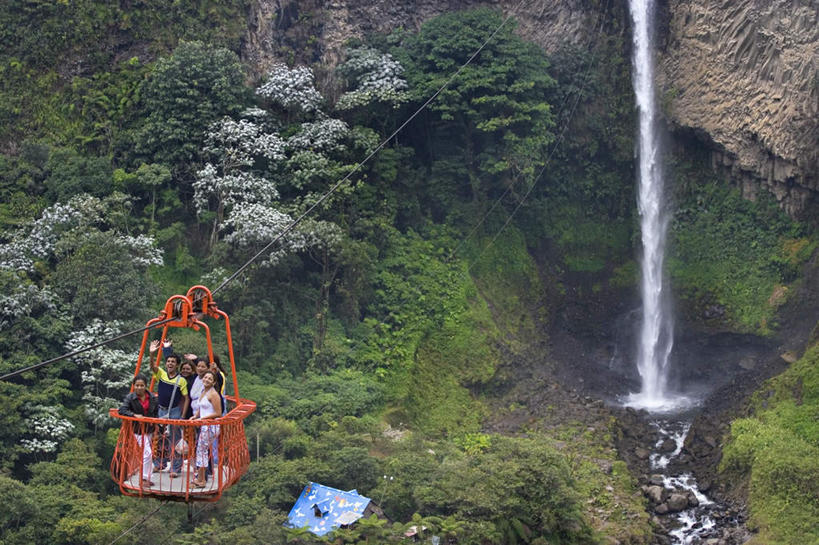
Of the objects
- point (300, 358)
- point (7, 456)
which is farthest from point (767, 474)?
point (7, 456)

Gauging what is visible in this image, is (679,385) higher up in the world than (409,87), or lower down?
lower down

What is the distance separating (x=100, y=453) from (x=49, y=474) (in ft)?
4.25

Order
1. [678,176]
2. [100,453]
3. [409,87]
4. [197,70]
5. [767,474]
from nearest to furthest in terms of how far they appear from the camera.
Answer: [100,453]
[767,474]
[197,70]
[409,87]
[678,176]

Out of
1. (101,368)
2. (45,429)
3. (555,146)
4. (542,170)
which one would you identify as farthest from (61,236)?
(555,146)

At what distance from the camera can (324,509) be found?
17.3m

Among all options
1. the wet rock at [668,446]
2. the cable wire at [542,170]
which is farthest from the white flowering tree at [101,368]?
the wet rock at [668,446]

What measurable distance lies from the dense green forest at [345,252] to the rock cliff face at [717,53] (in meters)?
0.76

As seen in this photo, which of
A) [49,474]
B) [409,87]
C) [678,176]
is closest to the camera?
[49,474]

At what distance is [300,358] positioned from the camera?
22469 millimetres

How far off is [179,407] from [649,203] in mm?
19260

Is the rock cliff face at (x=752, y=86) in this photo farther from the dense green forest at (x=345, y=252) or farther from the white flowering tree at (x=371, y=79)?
the white flowering tree at (x=371, y=79)

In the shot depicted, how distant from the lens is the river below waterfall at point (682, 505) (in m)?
19.5

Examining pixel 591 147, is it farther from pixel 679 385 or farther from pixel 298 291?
pixel 298 291

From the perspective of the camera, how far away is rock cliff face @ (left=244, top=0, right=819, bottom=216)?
79.9 ft
